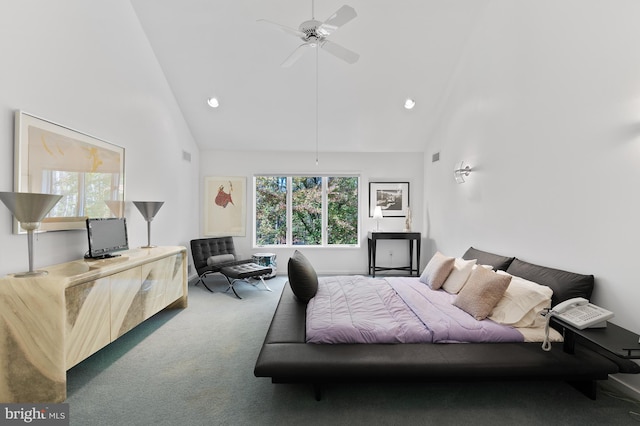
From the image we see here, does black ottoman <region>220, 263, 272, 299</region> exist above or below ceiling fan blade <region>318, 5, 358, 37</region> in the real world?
below

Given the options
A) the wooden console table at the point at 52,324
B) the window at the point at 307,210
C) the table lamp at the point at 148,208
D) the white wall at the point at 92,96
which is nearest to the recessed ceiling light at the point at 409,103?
the window at the point at 307,210

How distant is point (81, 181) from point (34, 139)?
0.57m

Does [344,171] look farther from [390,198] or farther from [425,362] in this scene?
[425,362]

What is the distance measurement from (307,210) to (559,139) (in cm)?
419

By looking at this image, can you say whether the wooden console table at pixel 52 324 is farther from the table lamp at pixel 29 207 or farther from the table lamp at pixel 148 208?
the table lamp at pixel 148 208

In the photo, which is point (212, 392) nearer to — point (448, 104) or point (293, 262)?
point (293, 262)

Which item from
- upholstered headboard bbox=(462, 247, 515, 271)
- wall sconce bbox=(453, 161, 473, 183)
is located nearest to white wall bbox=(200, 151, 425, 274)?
wall sconce bbox=(453, 161, 473, 183)

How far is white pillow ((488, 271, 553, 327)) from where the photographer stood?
2.36 meters

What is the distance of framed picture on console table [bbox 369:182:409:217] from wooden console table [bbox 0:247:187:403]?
175 inches

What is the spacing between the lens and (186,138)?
519cm

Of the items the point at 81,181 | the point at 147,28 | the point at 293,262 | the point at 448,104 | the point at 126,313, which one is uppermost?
the point at 147,28

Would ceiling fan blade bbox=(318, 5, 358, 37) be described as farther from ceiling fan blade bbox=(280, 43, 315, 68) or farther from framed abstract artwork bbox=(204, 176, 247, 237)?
framed abstract artwork bbox=(204, 176, 247, 237)

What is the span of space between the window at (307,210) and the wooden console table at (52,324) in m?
3.54

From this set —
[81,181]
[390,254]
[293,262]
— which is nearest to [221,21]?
[81,181]
